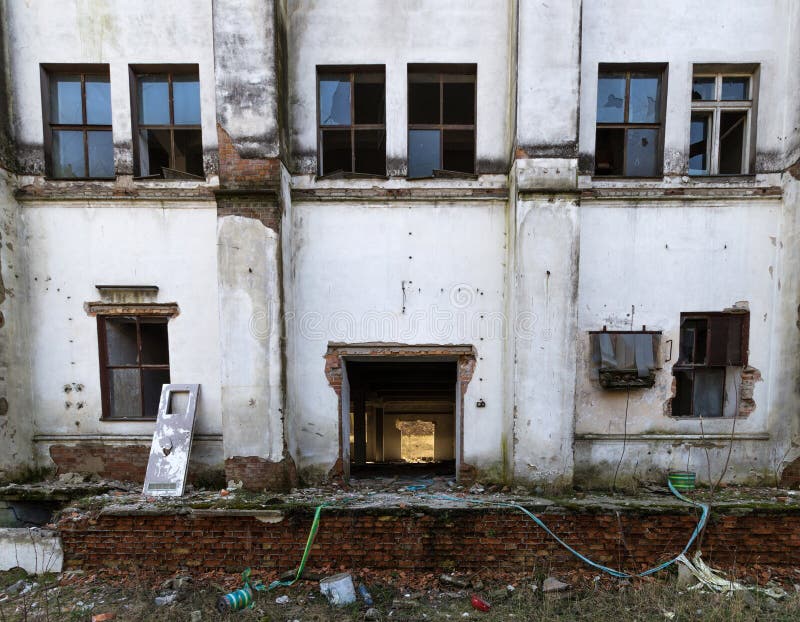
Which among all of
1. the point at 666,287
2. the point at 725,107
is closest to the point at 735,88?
the point at 725,107

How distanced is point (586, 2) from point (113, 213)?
7.37 metres

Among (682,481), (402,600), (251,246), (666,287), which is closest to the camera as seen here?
(402,600)

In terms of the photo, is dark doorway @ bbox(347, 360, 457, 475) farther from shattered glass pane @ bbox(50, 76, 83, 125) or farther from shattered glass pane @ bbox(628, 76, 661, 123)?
shattered glass pane @ bbox(50, 76, 83, 125)

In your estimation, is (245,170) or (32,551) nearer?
(32,551)

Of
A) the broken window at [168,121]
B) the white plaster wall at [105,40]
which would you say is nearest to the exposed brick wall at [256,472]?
the broken window at [168,121]

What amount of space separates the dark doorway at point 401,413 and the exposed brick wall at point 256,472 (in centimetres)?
420

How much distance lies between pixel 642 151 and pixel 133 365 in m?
8.30

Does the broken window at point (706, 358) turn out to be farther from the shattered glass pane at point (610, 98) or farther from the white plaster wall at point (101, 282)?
the white plaster wall at point (101, 282)

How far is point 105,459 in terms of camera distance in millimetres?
5332

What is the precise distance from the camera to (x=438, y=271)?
5.21 m

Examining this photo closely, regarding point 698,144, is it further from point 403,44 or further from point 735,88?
point 403,44

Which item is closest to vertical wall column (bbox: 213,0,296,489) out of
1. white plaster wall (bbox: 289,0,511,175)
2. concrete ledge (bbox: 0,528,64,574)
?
white plaster wall (bbox: 289,0,511,175)

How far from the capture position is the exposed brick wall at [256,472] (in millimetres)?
4832

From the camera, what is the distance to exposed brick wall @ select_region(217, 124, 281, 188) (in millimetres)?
4746
